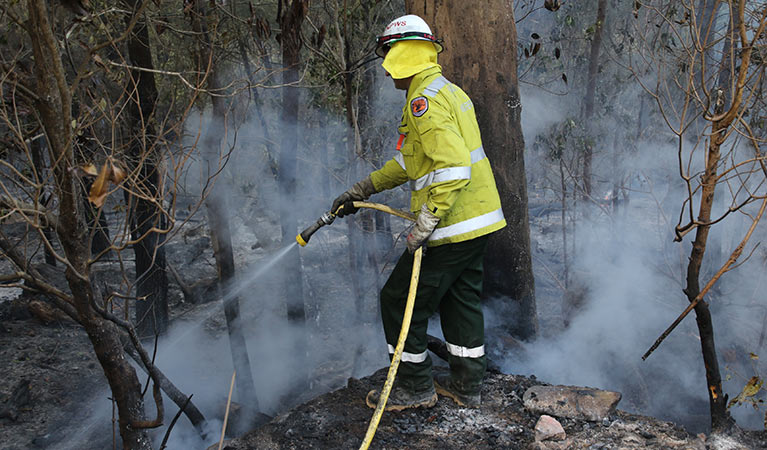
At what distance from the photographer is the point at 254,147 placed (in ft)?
32.2

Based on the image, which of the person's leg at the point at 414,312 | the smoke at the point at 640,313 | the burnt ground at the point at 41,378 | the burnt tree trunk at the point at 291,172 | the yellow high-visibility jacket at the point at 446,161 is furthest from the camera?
the burnt tree trunk at the point at 291,172

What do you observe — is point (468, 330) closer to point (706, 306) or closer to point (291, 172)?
point (706, 306)

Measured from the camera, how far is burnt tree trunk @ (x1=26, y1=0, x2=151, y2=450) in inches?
87.9

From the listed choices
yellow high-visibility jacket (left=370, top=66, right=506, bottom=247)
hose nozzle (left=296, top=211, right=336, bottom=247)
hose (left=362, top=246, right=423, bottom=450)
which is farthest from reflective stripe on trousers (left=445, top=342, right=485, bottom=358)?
hose nozzle (left=296, top=211, right=336, bottom=247)

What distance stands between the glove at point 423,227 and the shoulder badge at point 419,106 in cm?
47

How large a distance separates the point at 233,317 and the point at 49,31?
4.63 meters

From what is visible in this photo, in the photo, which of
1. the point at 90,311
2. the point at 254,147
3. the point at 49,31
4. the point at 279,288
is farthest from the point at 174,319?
the point at 49,31

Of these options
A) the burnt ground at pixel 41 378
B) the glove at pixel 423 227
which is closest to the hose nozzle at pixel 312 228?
the glove at pixel 423 227

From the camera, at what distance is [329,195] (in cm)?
830

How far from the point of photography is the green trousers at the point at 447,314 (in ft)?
10.3

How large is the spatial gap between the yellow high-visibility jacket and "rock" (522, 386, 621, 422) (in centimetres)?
98

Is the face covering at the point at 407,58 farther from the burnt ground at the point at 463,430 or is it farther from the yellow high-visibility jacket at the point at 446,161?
the burnt ground at the point at 463,430

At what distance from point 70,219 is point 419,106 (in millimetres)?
1727

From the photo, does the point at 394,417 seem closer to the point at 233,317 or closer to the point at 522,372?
the point at 522,372
